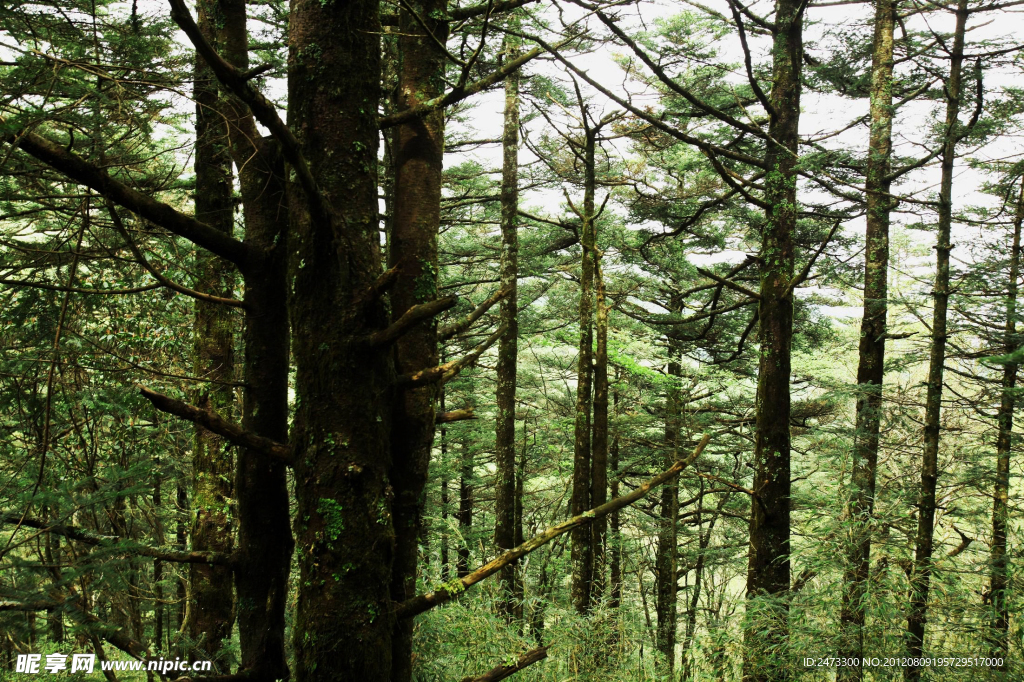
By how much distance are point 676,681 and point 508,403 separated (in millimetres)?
5186

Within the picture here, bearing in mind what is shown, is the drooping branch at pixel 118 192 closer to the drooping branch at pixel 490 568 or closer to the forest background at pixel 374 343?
the forest background at pixel 374 343

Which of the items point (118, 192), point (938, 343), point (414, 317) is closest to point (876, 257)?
point (938, 343)

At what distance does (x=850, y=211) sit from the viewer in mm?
10648

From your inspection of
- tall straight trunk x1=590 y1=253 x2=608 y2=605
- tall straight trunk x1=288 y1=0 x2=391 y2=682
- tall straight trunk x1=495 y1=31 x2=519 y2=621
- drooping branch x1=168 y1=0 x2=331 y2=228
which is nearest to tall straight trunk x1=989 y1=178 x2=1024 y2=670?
tall straight trunk x1=590 y1=253 x2=608 y2=605

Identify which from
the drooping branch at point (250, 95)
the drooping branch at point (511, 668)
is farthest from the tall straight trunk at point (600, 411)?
the drooping branch at point (250, 95)

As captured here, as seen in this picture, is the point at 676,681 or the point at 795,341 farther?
the point at 795,341

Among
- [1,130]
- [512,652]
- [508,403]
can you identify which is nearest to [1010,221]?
[508,403]

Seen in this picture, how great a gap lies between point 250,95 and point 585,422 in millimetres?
8442

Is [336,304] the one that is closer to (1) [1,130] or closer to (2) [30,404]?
(1) [1,130]

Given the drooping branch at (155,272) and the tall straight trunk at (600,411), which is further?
the tall straight trunk at (600,411)

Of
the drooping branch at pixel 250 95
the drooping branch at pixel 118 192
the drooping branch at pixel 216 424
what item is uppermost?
the drooping branch at pixel 250 95

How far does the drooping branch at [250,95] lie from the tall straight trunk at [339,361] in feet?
0.06

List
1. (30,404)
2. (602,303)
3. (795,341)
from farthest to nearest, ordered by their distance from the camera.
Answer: (795,341) < (602,303) < (30,404)

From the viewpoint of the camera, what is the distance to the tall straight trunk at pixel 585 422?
9.04 m
